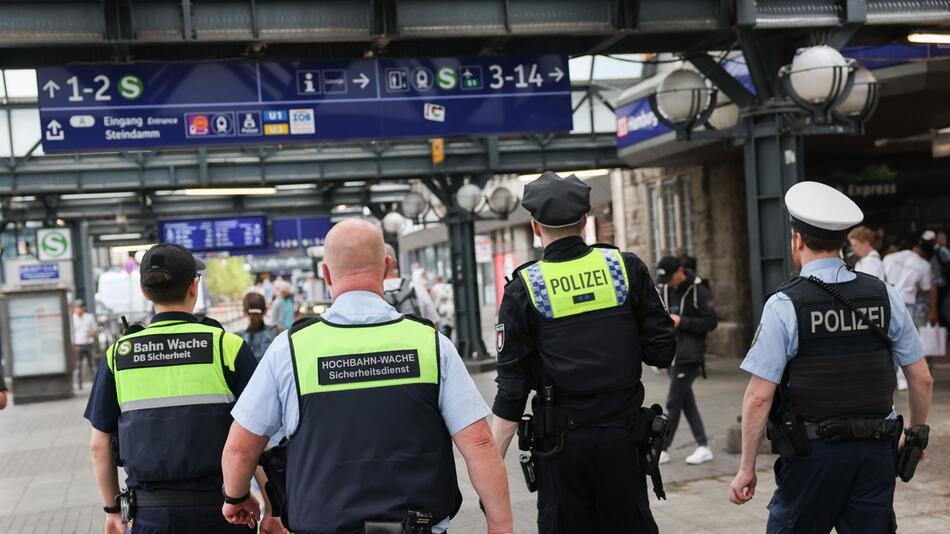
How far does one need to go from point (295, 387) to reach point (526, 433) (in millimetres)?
1424

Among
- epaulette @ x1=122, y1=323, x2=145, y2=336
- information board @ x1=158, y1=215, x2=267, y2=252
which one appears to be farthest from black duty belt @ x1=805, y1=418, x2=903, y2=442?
information board @ x1=158, y1=215, x2=267, y2=252

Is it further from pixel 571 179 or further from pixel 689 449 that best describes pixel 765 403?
pixel 689 449

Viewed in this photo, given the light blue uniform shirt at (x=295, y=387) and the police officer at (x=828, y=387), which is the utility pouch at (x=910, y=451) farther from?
the light blue uniform shirt at (x=295, y=387)

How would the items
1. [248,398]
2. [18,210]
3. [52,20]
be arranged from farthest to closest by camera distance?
[18,210] → [52,20] → [248,398]

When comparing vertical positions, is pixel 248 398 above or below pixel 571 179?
below

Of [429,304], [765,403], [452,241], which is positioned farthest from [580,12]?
[452,241]

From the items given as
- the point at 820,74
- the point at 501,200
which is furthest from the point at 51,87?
the point at 501,200

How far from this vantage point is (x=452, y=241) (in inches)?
868

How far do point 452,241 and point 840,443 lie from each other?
714 inches

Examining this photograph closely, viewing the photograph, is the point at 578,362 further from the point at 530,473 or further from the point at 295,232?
the point at 295,232

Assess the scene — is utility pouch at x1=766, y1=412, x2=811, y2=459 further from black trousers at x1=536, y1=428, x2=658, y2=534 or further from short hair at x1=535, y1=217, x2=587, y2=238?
short hair at x1=535, y1=217, x2=587, y2=238

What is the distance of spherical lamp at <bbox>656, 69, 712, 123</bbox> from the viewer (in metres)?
9.45

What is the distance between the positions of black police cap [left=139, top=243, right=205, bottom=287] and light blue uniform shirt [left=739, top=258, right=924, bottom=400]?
84.0 inches

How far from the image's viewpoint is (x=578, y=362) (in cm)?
437
